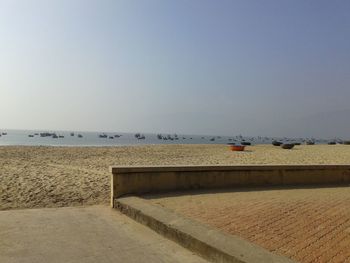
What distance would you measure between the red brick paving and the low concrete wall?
68cm

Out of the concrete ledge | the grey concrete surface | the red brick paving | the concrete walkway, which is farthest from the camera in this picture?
the grey concrete surface

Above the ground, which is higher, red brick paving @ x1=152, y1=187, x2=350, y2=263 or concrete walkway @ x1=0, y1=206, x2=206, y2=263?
red brick paving @ x1=152, y1=187, x2=350, y2=263

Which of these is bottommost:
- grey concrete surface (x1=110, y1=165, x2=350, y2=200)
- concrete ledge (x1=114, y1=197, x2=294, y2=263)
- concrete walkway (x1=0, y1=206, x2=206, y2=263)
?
concrete walkway (x1=0, y1=206, x2=206, y2=263)

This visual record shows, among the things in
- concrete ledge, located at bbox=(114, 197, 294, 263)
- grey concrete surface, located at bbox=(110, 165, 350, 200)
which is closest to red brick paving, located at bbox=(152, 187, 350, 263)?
concrete ledge, located at bbox=(114, 197, 294, 263)

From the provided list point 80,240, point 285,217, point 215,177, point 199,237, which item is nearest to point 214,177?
point 215,177

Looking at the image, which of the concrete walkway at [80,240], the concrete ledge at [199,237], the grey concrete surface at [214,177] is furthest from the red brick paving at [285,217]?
the concrete walkway at [80,240]

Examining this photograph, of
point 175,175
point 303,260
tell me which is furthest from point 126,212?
point 303,260

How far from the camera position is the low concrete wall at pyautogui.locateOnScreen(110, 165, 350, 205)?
325 inches

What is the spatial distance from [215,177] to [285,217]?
300 cm

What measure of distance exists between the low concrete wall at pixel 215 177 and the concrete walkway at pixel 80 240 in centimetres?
98

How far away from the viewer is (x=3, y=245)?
17.6ft

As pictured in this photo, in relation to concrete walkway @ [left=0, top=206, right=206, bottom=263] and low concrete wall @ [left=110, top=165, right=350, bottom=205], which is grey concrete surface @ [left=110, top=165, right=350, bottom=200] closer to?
low concrete wall @ [left=110, top=165, right=350, bottom=205]

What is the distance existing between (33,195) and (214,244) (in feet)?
20.1

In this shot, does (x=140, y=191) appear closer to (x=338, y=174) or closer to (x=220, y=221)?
(x=220, y=221)
